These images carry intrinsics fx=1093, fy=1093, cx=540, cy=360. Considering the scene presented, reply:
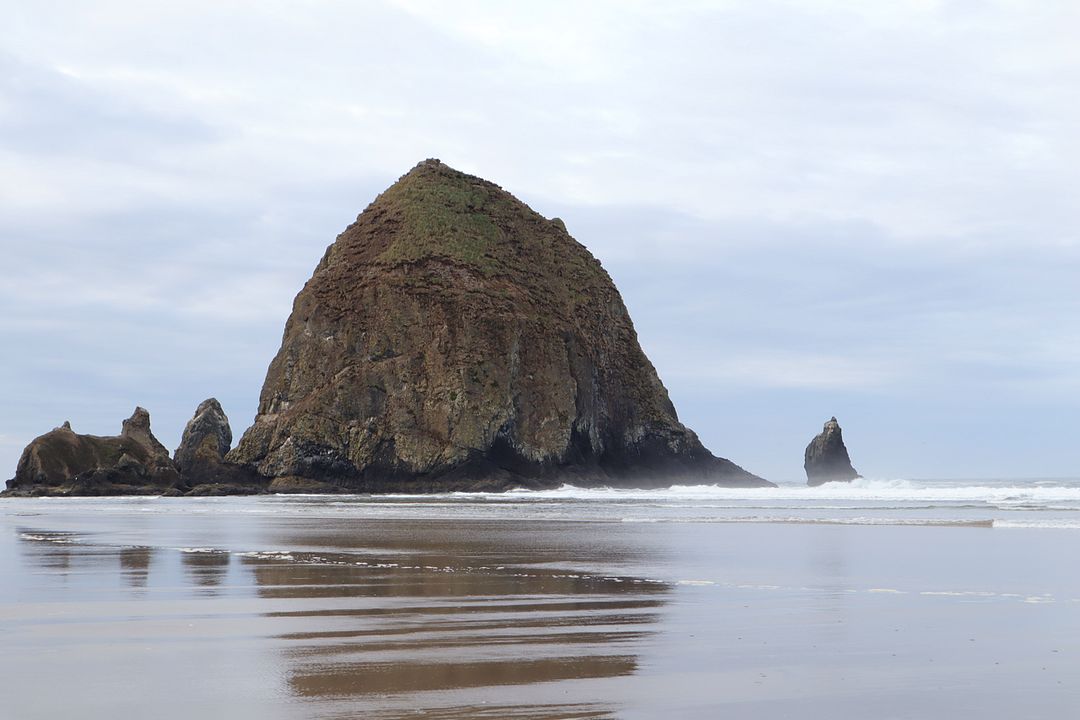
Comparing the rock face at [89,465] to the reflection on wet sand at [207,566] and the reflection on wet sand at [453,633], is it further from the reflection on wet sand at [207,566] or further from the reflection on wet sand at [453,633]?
the reflection on wet sand at [453,633]

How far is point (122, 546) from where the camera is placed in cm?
2041

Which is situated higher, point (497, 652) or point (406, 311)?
point (406, 311)

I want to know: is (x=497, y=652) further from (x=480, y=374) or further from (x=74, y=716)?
(x=480, y=374)

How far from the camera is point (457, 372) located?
287ft

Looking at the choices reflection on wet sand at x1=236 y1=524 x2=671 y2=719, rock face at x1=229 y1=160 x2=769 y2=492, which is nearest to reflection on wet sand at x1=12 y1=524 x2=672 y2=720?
reflection on wet sand at x1=236 y1=524 x2=671 y2=719

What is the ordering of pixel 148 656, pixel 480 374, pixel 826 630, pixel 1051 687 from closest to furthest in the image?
pixel 1051 687 < pixel 148 656 < pixel 826 630 < pixel 480 374

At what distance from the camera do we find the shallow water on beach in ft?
21.3

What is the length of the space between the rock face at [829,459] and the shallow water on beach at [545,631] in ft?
265

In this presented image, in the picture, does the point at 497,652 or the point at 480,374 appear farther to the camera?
the point at 480,374

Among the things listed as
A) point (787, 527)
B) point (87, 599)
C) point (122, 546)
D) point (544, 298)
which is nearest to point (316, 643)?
point (87, 599)

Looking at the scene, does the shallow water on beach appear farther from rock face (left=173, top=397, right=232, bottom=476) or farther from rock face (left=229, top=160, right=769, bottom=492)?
rock face (left=173, top=397, right=232, bottom=476)

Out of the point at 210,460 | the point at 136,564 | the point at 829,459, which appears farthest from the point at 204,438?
the point at 136,564

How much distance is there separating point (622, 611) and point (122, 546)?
12973mm

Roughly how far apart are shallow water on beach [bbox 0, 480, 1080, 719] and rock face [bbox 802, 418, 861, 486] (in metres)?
80.6
